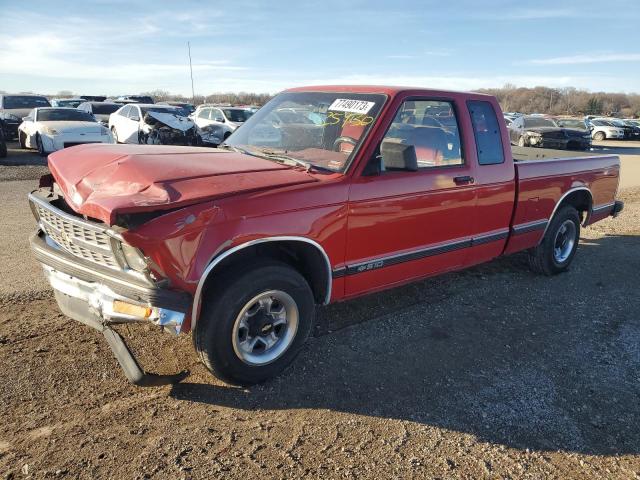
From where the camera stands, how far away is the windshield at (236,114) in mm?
18141

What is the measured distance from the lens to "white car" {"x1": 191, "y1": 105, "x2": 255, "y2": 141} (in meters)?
17.6

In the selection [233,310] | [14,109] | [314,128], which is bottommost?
[233,310]

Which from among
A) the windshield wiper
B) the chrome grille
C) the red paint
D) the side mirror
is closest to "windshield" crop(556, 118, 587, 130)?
the red paint

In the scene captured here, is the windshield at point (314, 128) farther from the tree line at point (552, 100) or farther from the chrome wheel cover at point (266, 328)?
the tree line at point (552, 100)

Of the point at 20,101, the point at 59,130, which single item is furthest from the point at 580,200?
the point at 20,101

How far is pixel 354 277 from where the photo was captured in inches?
146

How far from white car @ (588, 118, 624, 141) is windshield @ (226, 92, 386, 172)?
34959 mm

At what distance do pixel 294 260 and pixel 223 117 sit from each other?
51.3 feet

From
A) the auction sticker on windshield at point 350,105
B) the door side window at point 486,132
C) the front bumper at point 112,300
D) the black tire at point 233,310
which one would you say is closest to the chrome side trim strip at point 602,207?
the door side window at point 486,132

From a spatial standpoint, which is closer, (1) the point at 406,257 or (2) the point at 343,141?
(2) the point at 343,141

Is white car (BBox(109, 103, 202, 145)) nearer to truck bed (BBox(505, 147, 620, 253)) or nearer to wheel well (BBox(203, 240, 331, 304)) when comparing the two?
truck bed (BBox(505, 147, 620, 253))

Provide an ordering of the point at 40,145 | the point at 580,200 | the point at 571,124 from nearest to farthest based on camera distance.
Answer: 1. the point at 580,200
2. the point at 40,145
3. the point at 571,124

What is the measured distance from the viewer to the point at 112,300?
2.88 meters

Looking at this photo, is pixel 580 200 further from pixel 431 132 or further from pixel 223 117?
pixel 223 117
